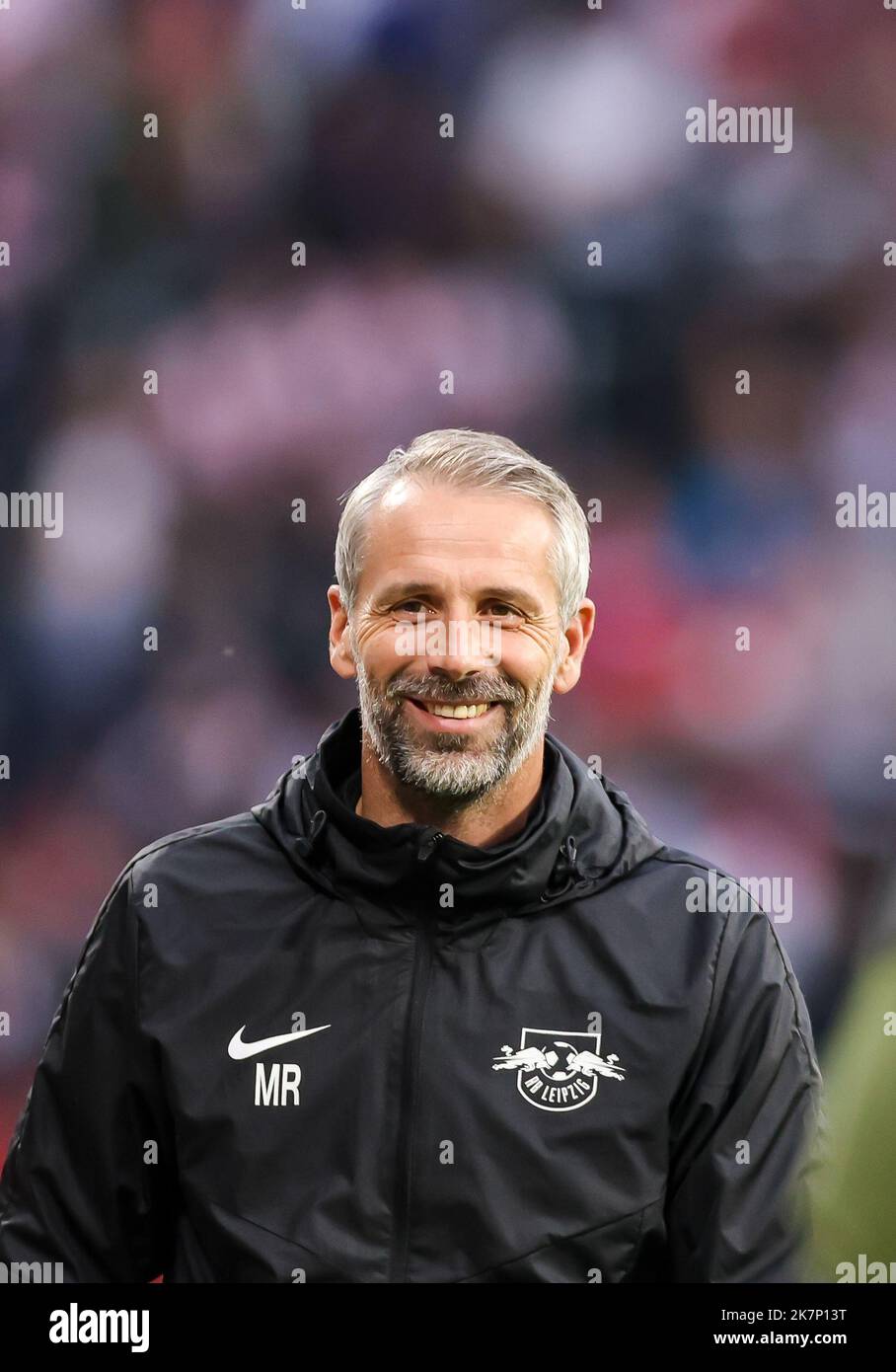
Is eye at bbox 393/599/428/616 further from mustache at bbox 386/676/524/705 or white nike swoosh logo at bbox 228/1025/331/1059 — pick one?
white nike swoosh logo at bbox 228/1025/331/1059

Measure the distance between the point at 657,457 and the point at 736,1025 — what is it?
1878mm

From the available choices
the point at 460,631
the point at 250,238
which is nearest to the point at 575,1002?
the point at 460,631

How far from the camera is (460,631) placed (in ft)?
5.35

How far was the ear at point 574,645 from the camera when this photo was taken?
1734mm

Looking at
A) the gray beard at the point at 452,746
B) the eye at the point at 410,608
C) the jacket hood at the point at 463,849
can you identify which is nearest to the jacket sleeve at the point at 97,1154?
the jacket hood at the point at 463,849

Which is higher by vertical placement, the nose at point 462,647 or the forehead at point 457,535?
the forehead at point 457,535

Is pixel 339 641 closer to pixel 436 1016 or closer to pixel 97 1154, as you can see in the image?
pixel 436 1016

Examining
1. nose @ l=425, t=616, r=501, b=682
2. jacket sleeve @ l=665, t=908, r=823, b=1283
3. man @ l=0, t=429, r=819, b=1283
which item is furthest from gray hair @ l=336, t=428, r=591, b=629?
jacket sleeve @ l=665, t=908, r=823, b=1283

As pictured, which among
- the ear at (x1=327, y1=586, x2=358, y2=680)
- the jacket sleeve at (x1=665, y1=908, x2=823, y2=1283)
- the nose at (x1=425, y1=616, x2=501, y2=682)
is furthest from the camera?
the ear at (x1=327, y1=586, x2=358, y2=680)

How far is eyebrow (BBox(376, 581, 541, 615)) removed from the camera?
163 cm

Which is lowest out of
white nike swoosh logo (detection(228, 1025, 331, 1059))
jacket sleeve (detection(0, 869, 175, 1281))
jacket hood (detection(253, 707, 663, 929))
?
jacket sleeve (detection(0, 869, 175, 1281))

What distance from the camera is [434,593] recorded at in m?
1.63

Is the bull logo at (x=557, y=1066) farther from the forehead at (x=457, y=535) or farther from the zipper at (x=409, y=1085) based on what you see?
the forehead at (x=457, y=535)
